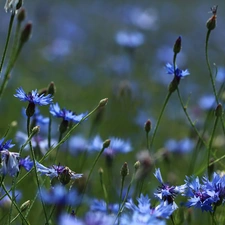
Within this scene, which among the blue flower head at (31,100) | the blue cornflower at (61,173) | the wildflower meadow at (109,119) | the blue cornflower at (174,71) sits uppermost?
the blue cornflower at (174,71)

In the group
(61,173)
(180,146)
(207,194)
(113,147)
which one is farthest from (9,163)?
(180,146)

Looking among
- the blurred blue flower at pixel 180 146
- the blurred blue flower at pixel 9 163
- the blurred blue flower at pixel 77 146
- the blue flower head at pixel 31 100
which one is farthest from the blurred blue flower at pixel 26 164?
the blurred blue flower at pixel 180 146

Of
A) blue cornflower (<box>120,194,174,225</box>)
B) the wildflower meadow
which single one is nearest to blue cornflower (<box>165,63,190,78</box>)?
the wildflower meadow

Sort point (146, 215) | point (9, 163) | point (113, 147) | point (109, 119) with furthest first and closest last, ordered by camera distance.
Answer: point (109, 119) < point (113, 147) < point (9, 163) < point (146, 215)

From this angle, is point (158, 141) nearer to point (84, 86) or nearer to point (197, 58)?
point (84, 86)

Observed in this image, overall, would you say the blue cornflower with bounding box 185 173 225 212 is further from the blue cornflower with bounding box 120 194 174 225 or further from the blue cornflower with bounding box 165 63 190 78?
the blue cornflower with bounding box 165 63 190 78

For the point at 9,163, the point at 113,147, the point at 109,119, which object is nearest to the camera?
the point at 9,163

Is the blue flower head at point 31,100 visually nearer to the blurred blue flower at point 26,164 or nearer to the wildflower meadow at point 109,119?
the wildflower meadow at point 109,119

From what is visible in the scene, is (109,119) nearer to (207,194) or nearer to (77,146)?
(77,146)
